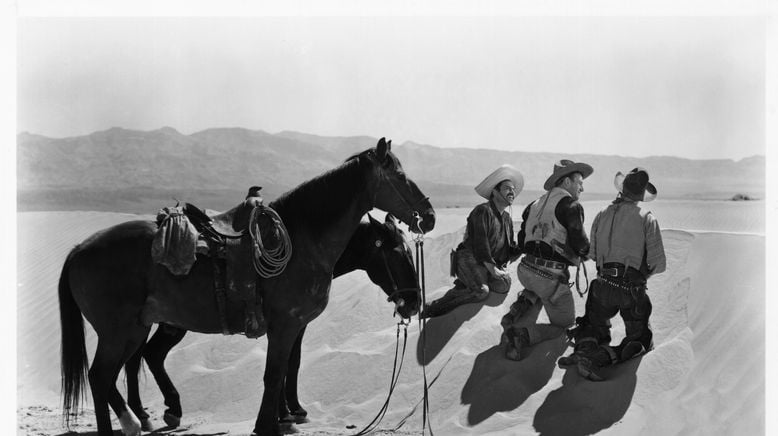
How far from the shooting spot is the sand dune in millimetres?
7359

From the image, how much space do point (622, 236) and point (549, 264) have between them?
705 mm

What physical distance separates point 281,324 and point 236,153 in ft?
43.6

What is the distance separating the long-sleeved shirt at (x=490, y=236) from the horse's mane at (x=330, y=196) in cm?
169

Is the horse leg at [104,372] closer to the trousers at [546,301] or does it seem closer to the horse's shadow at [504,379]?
the horse's shadow at [504,379]

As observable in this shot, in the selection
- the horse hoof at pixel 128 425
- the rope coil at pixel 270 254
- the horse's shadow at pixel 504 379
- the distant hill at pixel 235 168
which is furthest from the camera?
the distant hill at pixel 235 168

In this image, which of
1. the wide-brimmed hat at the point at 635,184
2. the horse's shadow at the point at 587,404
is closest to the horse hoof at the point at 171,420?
the horse's shadow at the point at 587,404

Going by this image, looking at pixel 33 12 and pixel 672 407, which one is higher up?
pixel 33 12

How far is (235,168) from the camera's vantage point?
2050 cm

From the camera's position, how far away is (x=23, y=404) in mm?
8766

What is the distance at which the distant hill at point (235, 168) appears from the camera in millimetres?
15109

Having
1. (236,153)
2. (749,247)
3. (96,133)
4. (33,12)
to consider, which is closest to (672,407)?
(749,247)

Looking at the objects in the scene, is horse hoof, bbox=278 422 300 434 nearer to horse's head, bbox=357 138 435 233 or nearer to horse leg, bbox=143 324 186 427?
horse leg, bbox=143 324 186 427

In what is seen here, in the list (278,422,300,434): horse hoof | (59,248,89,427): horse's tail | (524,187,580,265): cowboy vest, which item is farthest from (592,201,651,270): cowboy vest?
(59,248,89,427): horse's tail

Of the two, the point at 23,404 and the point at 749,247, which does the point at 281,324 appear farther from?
the point at 749,247
